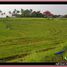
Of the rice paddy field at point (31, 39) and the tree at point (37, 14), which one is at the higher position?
the tree at point (37, 14)

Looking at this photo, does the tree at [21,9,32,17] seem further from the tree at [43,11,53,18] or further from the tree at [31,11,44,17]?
the tree at [43,11,53,18]

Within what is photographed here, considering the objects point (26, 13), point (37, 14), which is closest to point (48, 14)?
point (37, 14)

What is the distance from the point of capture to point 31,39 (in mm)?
1524

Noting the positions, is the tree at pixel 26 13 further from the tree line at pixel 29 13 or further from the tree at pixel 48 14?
the tree at pixel 48 14

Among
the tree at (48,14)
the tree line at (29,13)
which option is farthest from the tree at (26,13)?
the tree at (48,14)

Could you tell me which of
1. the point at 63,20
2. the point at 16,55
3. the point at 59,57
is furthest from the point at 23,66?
the point at 63,20

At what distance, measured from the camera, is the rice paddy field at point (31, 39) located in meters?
1.51

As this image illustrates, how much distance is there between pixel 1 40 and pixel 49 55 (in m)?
0.49

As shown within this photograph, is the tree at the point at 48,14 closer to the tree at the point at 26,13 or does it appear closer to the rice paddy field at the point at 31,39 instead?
the rice paddy field at the point at 31,39

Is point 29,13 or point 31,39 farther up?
point 29,13

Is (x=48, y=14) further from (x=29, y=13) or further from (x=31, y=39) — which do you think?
(x=31, y=39)

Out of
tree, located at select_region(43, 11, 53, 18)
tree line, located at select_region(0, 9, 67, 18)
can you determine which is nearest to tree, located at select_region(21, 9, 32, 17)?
tree line, located at select_region(0, 9, 67, 18)

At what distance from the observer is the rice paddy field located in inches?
59.3

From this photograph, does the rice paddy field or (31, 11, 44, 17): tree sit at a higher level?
(31, 11, 44, 17): tree
